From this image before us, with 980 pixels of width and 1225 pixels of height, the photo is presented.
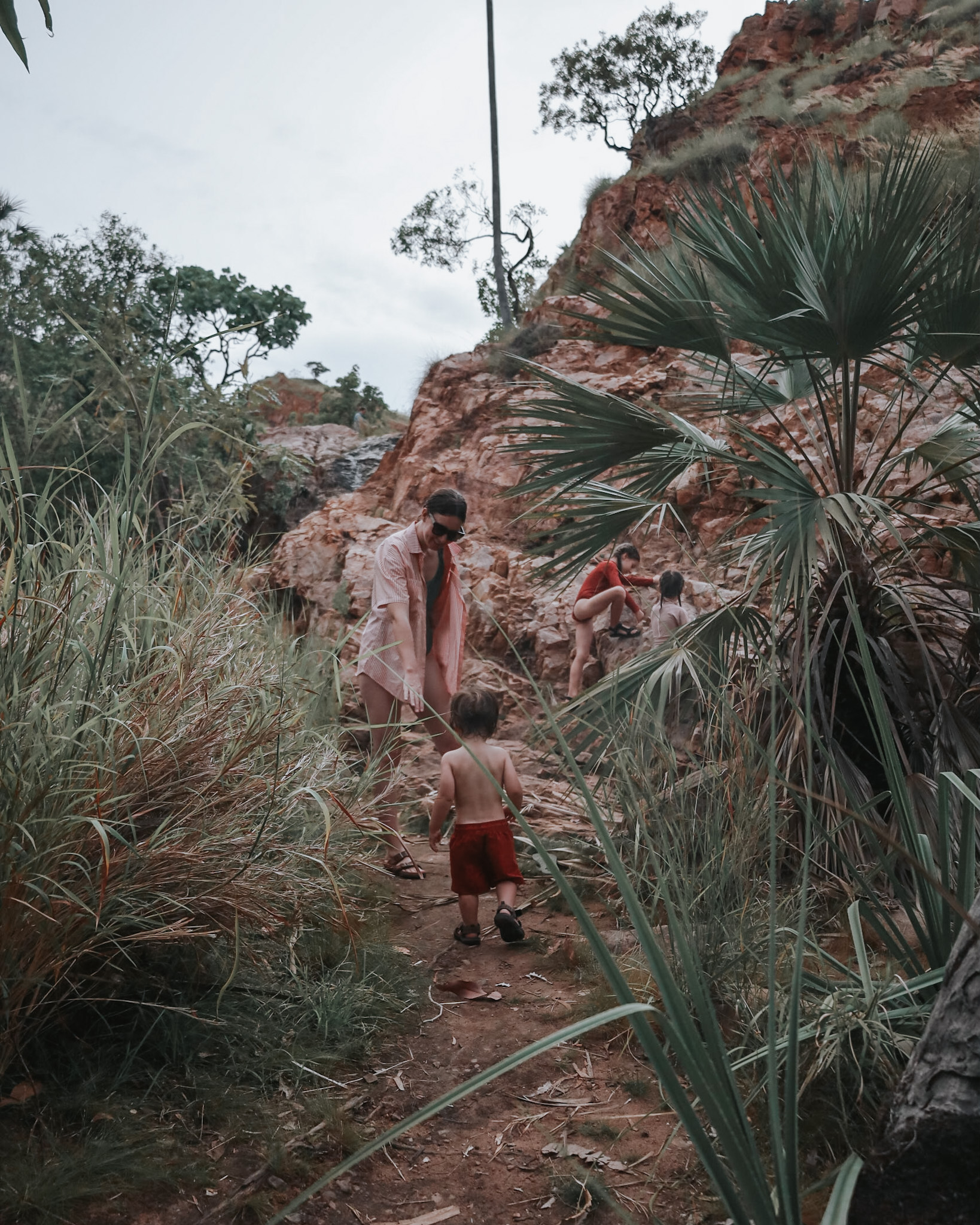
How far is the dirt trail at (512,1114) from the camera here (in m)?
1.96

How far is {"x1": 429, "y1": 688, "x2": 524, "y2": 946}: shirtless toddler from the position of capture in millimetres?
3613

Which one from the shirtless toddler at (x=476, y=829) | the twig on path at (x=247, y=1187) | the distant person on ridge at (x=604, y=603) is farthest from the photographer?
the distant person on ridge at (x=604, y=603)

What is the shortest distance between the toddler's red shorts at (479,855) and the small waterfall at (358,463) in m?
13.8

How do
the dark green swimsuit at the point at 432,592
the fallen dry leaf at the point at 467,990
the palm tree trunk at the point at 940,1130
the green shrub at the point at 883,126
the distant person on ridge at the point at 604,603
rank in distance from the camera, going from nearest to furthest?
the palm tree trunk at the point at 940,1130 < the fallen dry leaf at the point at 467,990 < the dark green swimsuit at the point at 432,592 < the distant person on ridge at the point at 604,603 < the green shrub at the point at 883,126

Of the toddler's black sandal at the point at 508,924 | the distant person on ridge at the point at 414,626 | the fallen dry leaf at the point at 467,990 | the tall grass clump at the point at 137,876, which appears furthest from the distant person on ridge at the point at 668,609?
the tall grass clump at the point at 137,876

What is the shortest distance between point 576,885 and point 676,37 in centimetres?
2586

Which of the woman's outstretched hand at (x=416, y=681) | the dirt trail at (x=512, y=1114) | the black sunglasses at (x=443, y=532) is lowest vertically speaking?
the dirt trail at (x=512, y=1114)

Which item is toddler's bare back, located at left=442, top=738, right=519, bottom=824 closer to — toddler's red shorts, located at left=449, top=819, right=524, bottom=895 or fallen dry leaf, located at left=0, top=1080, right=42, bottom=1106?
toddler's red shorts, located at left=449, top=819, right=524, bottom=895

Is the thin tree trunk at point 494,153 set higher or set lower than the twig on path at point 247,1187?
higher

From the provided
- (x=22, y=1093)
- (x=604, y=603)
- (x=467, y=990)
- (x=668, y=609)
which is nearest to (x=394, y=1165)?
(x=22, y=1093)

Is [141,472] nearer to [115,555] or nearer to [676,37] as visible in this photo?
[115,555]

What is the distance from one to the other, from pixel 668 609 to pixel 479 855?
350 cm

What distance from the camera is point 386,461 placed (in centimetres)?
1214

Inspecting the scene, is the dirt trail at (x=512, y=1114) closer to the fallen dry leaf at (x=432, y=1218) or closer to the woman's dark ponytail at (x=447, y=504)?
the fallen dry leaf at (x=432, y=1218)
